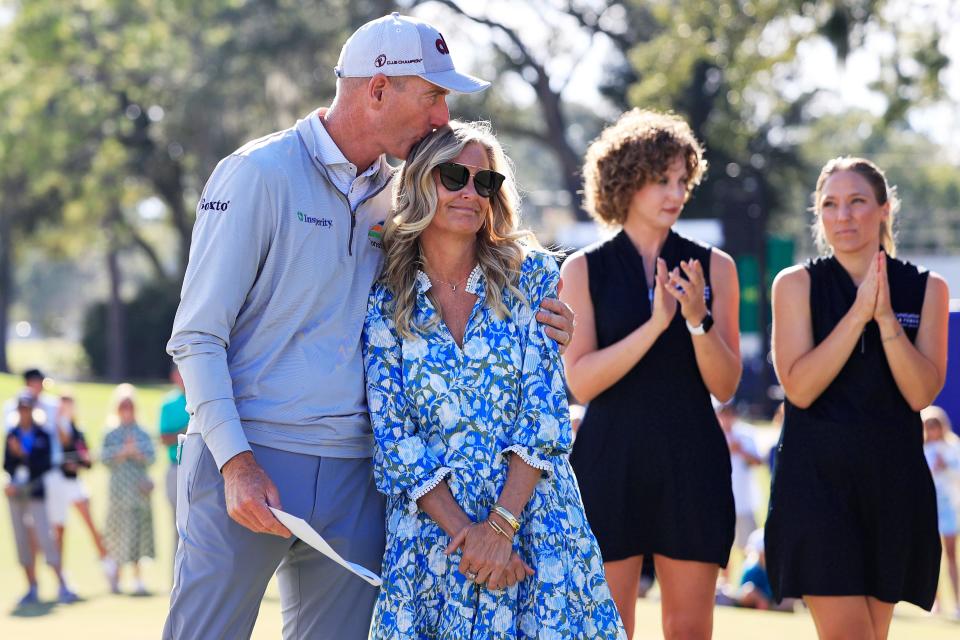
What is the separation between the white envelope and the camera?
3.26 meters

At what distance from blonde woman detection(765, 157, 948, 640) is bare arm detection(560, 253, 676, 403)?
0.47m

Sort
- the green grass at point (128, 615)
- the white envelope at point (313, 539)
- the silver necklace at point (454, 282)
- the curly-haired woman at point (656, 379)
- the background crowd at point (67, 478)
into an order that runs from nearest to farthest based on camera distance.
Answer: the white envelope at point (313, 539) → the silver necklace at point (454, 282) → the curly-haired woman at point (656, 379) → the green grass at point (128, 615) → the background crowd at point (67, 478)

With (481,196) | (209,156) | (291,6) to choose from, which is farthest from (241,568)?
(209,156)

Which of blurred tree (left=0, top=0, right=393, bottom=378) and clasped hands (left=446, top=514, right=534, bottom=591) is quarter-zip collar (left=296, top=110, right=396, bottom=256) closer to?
clasped hands (left=446, top=514, right=534, bottom=591)

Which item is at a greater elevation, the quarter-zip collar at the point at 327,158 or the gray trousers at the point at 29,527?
the quarter-zip collar at the point at 327,158

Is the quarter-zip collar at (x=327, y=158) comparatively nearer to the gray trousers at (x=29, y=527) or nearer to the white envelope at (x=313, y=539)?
the white envelope at (x=313, y=539)

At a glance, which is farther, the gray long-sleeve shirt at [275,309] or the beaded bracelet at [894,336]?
the beaded bracelet at [894,336]

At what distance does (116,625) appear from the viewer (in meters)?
8.89

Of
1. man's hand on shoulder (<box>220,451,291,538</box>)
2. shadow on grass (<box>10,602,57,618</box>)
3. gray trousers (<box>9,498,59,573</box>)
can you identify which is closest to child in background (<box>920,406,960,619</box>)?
shadow on grass (<box>10,602,57,618</box>)

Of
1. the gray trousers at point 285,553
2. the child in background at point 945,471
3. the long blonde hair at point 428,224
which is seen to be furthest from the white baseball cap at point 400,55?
the child in background at point 945,471

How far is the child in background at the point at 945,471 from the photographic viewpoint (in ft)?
39.3

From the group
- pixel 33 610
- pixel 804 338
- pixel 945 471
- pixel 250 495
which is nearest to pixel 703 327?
pixel 804 338

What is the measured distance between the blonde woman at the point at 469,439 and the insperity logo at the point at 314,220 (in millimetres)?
193

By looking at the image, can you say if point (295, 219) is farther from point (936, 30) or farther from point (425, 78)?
point (936, 30)
